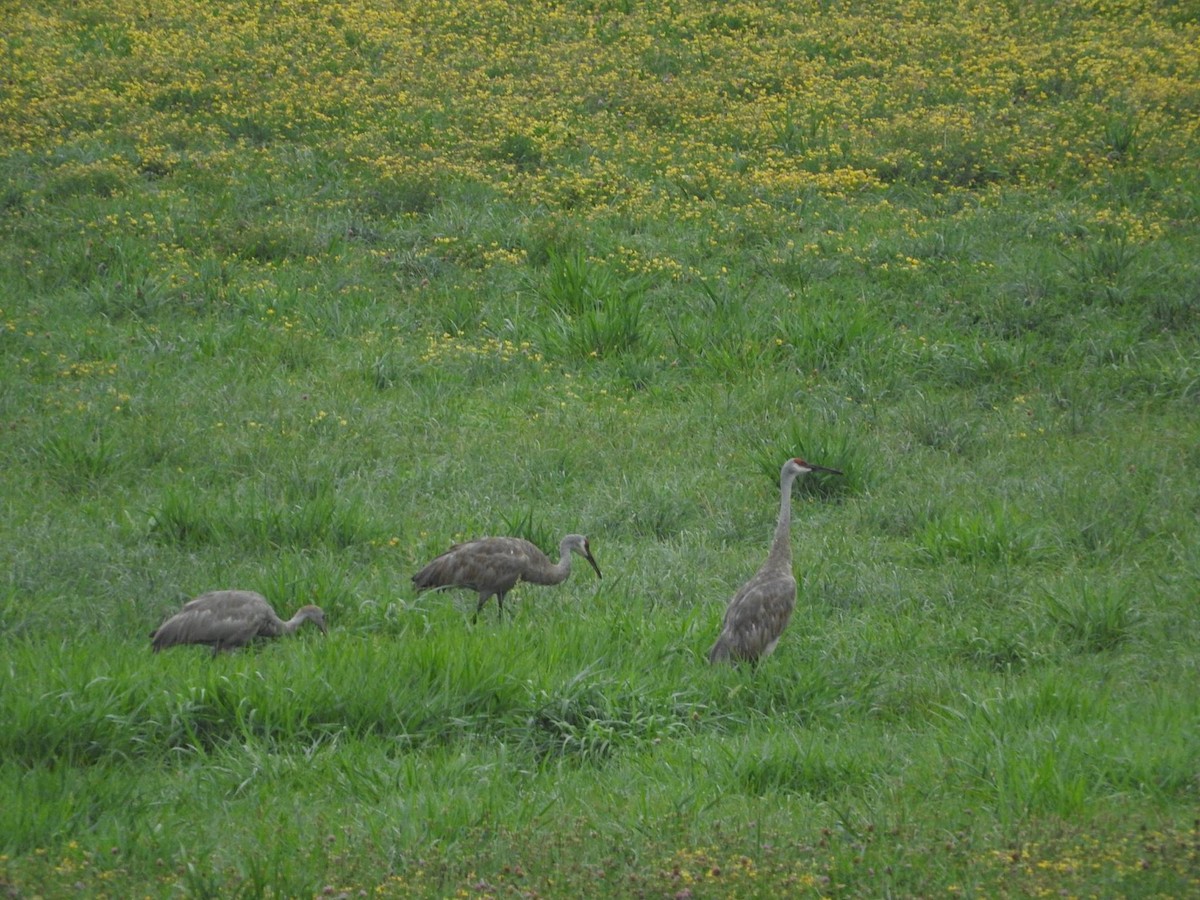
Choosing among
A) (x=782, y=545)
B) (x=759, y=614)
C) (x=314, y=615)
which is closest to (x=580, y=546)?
(x=782, y=545)

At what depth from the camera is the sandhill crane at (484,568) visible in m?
8.30

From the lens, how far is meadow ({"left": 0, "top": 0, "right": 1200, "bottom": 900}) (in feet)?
18.8

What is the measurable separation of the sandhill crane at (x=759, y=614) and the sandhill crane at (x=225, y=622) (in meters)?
2.19

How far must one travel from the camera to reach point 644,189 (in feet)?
52.9

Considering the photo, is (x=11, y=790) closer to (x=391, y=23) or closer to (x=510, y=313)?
(x=510, y=313)

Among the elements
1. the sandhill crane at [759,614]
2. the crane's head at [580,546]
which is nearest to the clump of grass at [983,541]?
the sandhill crane at [759,614]

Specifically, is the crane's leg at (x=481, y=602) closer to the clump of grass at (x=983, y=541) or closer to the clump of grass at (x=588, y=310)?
the clump of grass at (x=983, y=541)

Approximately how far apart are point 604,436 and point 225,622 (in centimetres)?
432

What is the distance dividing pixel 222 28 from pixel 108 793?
17498 mm

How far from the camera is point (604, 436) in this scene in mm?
11227

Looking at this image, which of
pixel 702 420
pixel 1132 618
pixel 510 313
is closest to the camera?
pixel 1132 618

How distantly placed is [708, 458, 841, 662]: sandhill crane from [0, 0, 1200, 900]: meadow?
0.18 metres

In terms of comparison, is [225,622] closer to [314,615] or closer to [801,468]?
[314,615]

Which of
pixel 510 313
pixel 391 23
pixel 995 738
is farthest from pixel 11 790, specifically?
pixel 391 23
